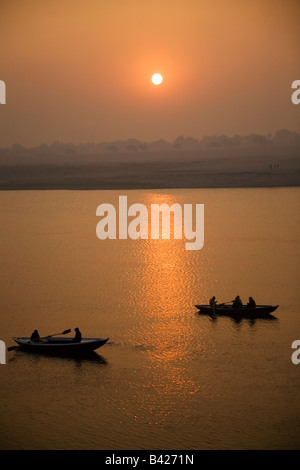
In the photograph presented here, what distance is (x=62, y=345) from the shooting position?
33.5 m

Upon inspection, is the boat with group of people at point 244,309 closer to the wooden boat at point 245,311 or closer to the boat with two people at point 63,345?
the wooden boat at point 245,311

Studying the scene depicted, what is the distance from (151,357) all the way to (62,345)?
5.17m

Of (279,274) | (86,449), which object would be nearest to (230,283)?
(279,274)

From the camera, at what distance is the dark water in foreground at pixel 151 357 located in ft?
87.1

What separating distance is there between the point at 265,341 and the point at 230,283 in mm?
20225

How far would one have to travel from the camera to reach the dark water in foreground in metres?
26.5

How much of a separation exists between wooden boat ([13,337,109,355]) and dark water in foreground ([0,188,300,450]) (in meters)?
0.50

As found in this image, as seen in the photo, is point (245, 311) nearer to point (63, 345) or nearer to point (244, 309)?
point (244, 309)

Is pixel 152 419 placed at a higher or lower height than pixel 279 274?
lower

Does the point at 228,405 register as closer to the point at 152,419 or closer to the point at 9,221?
the point at 152,419

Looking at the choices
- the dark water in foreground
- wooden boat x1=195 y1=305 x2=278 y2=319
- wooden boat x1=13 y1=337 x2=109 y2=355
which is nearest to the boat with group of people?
wooden boat x1=195 y1=305 x2=278 y2=319

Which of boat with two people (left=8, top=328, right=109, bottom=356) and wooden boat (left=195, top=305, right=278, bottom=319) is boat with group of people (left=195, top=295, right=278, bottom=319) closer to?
wooden boat (left=195, top=305, right=278, bottom=319)

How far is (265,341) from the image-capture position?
38.0 metres

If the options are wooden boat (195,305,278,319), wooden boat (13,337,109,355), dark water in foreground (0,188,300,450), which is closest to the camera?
dark water in foreground (0,188,300,450)
